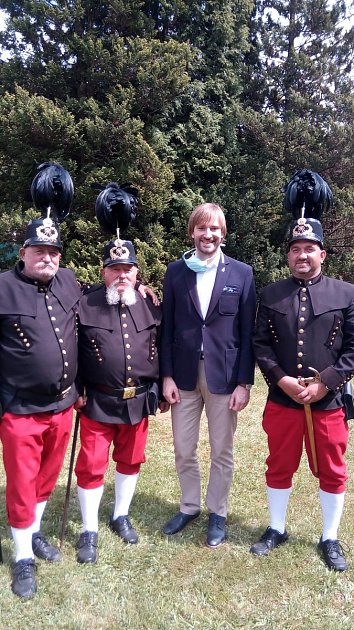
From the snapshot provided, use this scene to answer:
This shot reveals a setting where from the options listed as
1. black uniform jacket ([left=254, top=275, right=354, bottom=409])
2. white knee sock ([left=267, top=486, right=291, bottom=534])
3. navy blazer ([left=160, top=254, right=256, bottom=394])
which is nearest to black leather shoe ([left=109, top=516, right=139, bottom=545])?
white knee sock ([left=267, top=486, right=291, bottom=534])

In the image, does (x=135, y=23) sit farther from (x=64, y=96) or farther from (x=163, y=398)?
(x=163, y=398)

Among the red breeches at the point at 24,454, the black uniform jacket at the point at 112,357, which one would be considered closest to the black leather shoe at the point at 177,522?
the black uniform jacket at the point at 112,357

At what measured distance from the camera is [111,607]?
2910mm

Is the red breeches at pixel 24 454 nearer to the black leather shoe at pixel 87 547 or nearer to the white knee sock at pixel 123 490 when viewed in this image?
the black leather shoe at pixel 87 547

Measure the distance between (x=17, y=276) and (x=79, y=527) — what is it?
2.01m

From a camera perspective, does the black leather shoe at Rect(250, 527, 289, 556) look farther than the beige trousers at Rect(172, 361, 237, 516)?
No

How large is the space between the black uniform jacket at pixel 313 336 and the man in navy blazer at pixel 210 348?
0.79 feet

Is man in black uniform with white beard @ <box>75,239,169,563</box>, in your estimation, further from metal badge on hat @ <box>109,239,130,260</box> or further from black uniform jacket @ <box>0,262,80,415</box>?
black uniform jacket @ <box>0,262,80,415</box>

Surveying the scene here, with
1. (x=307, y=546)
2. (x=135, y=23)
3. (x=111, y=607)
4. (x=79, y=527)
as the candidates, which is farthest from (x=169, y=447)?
(x=135, y=23)

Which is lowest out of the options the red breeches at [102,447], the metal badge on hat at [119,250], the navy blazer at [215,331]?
the red breeches at [102,447]

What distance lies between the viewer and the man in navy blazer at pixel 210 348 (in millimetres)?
3441

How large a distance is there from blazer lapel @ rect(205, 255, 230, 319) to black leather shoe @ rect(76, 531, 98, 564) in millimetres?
1708

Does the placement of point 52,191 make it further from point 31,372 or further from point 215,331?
point 215,331

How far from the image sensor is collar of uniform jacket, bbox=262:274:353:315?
318cm
